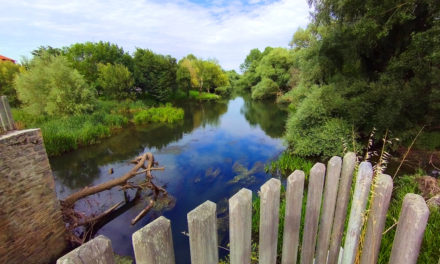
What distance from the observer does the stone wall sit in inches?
114

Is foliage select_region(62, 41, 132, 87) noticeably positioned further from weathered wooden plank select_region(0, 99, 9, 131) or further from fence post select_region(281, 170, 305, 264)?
fence post select_region(281, 170, 305, 264)

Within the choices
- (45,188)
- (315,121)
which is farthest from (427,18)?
(45,188)

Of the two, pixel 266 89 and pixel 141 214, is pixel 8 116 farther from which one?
pixel 266 89

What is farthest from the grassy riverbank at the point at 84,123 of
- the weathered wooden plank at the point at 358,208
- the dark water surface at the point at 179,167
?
the weathered wooden plank at the point at 358,208

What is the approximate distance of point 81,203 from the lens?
5.60 m

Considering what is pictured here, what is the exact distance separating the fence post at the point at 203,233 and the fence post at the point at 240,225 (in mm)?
92

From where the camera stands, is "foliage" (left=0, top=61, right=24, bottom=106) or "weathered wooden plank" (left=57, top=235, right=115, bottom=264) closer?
"weathered wooden plank" (left=57, top=235, right=115, bottom=264)

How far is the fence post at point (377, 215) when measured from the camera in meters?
1.04

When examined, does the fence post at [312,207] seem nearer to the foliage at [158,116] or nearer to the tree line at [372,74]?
the tree line at [372,74]

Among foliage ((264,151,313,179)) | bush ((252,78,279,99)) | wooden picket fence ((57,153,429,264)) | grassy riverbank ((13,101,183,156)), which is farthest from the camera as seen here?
bush ((252,78,279,99))

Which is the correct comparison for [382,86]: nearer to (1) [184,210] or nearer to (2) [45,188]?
(1) [184,210]

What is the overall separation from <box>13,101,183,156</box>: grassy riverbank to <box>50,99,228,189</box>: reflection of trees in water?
0.47 metres

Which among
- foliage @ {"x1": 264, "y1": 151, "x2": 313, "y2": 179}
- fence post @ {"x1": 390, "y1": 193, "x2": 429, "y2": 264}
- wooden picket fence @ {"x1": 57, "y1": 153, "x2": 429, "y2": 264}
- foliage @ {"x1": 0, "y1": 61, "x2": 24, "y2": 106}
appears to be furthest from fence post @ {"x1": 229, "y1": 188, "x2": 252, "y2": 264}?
foliage @ {"x1": 0, "y1": 61, "x2": 24, "y2": 106}

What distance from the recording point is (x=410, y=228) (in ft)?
2.97
